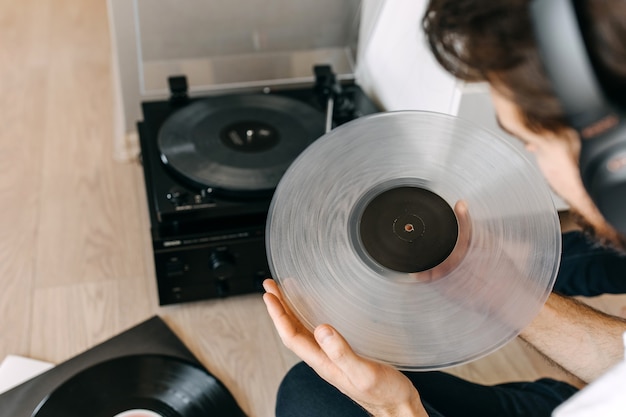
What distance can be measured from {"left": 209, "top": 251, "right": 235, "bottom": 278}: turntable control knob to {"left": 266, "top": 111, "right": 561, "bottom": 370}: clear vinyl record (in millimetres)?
366

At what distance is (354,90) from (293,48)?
171 millimetres

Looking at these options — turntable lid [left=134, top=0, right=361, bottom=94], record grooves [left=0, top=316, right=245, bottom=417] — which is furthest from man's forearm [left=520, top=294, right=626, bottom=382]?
turntable lid [left=134, top=0, right=361, bottom=94]

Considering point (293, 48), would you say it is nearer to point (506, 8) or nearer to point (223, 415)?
point (223, 415)

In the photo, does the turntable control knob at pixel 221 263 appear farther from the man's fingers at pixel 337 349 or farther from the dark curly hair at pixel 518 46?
the dark curly hair at pixel 518 46

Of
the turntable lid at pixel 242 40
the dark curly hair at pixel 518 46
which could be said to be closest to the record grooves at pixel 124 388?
the turntable lid at pixel 242 40

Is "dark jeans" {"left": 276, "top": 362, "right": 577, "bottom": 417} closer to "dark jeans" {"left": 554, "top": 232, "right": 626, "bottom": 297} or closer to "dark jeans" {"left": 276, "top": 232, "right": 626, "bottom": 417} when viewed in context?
"dark jeans" {"left": 276, "top": 232, "right": 626, "bottom": 417}

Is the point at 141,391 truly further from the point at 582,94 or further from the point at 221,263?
the point at 582,94

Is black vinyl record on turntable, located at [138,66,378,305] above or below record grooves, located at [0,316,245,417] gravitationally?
above

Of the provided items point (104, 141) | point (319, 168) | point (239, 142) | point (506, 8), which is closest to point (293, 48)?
point (239, 142)

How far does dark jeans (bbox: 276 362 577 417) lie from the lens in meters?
0.96

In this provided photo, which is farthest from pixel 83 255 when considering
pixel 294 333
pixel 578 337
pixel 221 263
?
pixel 578 337

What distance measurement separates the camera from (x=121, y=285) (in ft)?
4.35

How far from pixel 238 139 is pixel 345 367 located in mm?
587

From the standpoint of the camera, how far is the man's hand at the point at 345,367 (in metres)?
0.73
